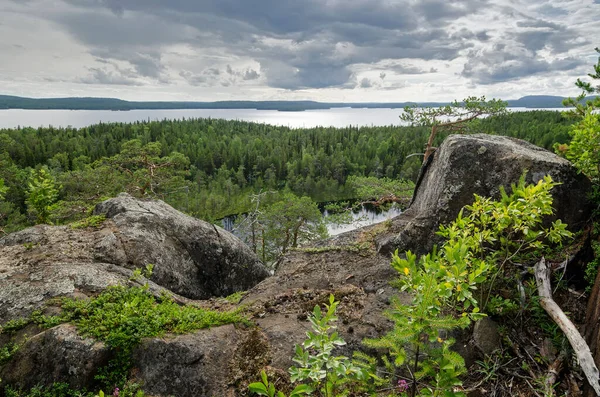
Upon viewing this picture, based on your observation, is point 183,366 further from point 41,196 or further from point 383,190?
point 383,190

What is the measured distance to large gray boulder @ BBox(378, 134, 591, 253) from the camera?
631 cm

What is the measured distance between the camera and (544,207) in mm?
3633

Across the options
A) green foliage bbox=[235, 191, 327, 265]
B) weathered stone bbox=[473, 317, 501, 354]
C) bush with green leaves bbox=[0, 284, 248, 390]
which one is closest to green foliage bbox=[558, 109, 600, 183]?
weathered stone bbox=[473, 317, 501, 354]

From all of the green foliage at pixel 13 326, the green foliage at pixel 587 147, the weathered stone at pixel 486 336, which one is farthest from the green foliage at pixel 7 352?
the green foliage at pixel 587 147

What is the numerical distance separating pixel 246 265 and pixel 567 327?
860 centimetres

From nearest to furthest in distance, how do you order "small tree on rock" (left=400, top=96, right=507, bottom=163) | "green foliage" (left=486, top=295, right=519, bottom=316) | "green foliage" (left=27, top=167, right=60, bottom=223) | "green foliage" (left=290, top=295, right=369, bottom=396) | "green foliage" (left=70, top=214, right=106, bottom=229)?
"green foliage" (left=290, top=295, right=369, bottom=396) < "green foliage" (left=486, top=295, right=519, bottom=316) < "green foliage" (left=70, top=214, right=106, bottom=229) < "green foliage" (left=27, top=167, right=60, bottom=223) < "small tree on rock" (left=400, top=96, right=507, bottom=163)

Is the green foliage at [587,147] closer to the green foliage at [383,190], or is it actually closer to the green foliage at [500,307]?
the green foliage at [500,307]

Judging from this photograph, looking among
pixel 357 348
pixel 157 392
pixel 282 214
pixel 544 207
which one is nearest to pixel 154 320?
pixel 157 392

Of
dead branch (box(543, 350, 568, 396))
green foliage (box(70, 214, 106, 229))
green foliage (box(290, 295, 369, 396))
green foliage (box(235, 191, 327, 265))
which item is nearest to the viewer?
green foliage (box(290, 295, 369, 396))

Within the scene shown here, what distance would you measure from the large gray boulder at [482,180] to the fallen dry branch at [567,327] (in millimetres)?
2064

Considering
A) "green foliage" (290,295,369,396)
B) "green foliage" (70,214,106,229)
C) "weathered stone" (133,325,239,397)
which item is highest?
"green foliage" (290,295,369,396)

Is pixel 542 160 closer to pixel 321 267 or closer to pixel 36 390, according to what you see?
pixel 321 267

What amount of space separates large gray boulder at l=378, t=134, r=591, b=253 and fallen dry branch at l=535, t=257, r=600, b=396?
6.77 feet

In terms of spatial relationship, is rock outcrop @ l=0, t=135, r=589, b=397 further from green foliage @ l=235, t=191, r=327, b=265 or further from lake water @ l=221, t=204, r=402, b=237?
green foliage @ l=235, t=191, r=327, b=265
